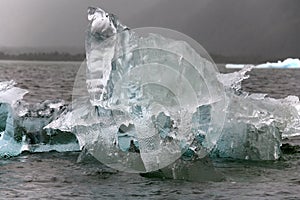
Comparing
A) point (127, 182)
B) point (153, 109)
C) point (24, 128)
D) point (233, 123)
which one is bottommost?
point (127, 182)

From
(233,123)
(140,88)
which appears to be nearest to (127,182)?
(140,88)

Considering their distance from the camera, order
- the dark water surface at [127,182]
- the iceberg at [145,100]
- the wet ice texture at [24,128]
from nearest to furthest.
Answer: the dark water surface at [127,182] → the iceberg at [145,100] → the wet ice texture at [24,128]

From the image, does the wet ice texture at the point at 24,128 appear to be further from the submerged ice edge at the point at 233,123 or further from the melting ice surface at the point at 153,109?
the melting ice surface at the point at 153,109

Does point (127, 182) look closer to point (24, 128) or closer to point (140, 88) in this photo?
point (140, 88)

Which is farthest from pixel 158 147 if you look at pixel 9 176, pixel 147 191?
pixel 9 176

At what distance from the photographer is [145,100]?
17141 mm

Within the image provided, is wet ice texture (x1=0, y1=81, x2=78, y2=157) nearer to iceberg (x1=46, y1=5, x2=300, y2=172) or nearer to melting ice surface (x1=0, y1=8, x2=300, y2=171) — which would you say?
melting ice surface (x1=0, y1=8, x2=300, y2=171)

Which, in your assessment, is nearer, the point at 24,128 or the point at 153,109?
the point at 153,109

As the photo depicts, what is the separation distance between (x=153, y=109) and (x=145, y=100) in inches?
13.5

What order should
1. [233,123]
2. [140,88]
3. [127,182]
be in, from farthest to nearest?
[233,123], [140,88], [127,182]

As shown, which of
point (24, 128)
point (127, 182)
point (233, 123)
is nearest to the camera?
point (127, 182)

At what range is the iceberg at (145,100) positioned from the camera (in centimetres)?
1703

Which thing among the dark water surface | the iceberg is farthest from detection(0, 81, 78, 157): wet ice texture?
the iceberg

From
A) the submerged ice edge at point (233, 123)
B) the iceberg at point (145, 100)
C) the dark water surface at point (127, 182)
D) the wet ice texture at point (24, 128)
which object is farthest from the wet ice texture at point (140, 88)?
the wet ice texture at point (24, 128)
